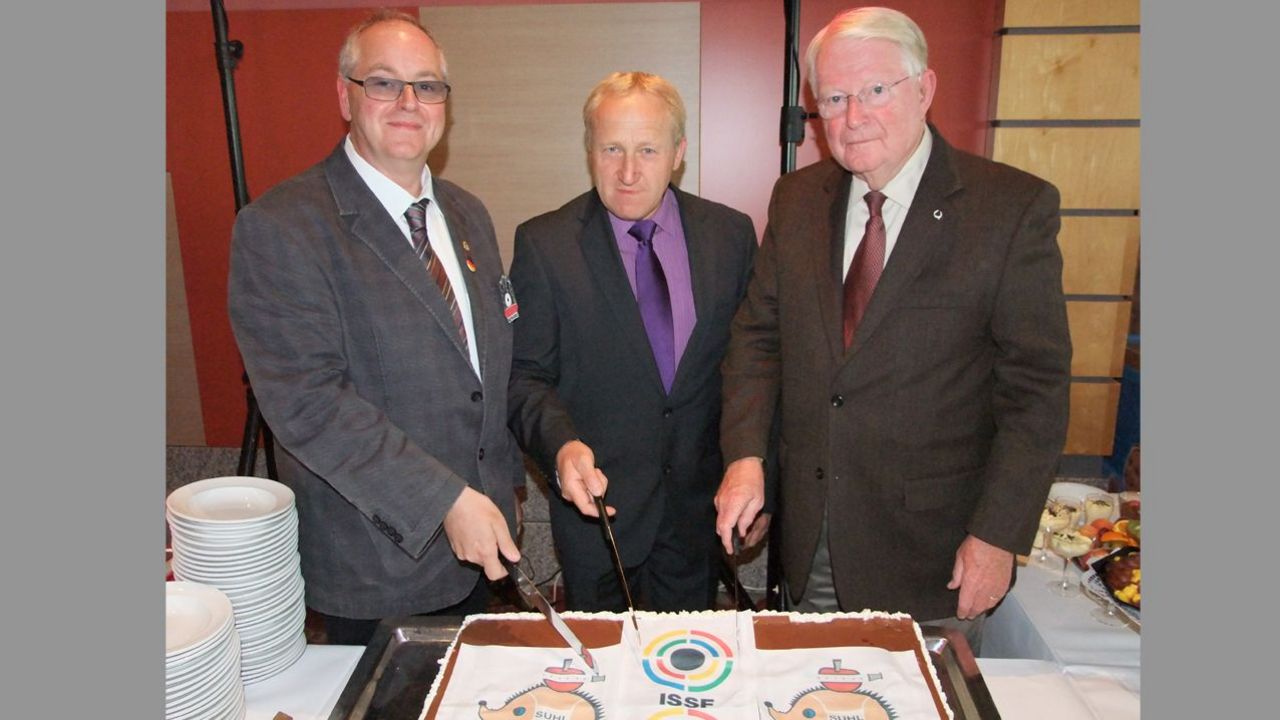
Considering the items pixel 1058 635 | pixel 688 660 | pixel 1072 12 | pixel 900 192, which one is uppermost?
pixel 1072 12

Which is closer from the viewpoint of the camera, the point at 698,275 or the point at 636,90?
the point at 636,90

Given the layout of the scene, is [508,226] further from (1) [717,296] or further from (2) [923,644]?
(2) [923,644]

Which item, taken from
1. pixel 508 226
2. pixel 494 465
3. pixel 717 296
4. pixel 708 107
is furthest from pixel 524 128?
pixel 494 465

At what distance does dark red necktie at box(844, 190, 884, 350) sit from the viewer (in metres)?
1.84

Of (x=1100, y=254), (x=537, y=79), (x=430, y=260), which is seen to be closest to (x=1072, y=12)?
(x=1100, y=254)

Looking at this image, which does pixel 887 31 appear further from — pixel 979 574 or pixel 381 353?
pixel 381 353

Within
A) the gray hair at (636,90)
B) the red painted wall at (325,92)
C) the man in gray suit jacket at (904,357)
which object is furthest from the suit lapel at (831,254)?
the red painted wall at (325,92)

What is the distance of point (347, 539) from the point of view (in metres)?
1.85

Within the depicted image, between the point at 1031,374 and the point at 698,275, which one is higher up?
the point at 698,275

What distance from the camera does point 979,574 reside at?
5.76 feet

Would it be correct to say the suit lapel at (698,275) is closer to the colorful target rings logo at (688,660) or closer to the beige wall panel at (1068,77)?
the colorful target rings logo at (688,660)

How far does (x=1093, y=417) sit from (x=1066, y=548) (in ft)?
9.84

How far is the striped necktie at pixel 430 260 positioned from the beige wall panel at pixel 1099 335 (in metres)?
3.64

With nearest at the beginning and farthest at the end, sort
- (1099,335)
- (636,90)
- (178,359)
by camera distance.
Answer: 1. (636,90)
2. (1099,335)
3. (178,359)
